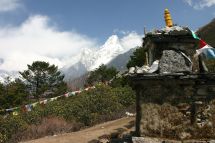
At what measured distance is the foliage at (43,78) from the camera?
58656mm

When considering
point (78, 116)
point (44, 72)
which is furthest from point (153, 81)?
point (44, 72)

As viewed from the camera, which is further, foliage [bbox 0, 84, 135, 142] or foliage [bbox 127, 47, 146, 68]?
foliage [bbox 127, 47, 146, 68]

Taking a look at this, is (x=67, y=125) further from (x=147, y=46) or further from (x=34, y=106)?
(x=147, y=46)

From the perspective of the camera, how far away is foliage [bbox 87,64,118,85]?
55.6 m

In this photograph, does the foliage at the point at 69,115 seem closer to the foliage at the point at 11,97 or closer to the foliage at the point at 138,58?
the foliage at the point at 138,58

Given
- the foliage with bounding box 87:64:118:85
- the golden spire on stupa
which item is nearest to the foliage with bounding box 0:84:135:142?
the golden spire on stupa

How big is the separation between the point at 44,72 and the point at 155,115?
4808 centimetres

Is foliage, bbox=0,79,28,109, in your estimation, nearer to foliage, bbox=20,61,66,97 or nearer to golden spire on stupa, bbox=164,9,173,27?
foliage, bbox=20,61,66,97

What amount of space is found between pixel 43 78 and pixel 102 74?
9.71 m

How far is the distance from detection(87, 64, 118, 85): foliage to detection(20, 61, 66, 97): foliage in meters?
4.39

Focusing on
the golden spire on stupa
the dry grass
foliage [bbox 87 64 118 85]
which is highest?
foliage [bbox 87 64 118 85]

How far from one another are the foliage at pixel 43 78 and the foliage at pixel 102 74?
439cm

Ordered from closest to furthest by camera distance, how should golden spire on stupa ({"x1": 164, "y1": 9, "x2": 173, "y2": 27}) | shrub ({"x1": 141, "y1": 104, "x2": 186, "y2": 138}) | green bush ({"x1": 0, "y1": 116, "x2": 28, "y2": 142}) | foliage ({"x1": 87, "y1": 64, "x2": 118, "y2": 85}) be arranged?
shrub ({"x1": 141, "y1": 104, "x2": 186, "y2": 138}) < golden spire on stupa ({"x1": 164, "y1": 9, "x2": 173, "y2": 27}) < green bush ({"x1": 0, "y1": 116, "x2": 28, "y2": 142}) < foliage ({"x1": 87, "y1": 64, "x2": 118, "y2": 85})

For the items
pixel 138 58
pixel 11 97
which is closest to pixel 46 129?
pixel 138 58
